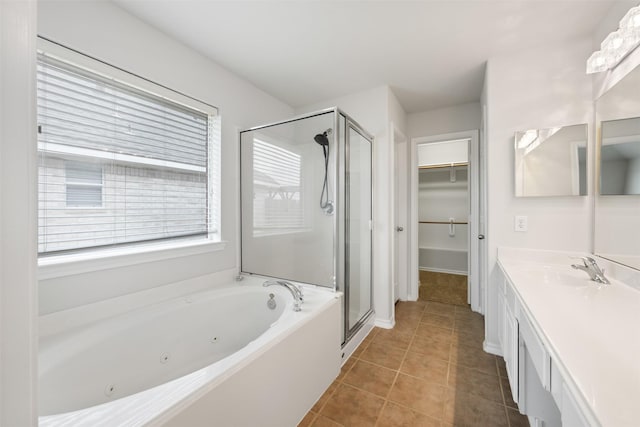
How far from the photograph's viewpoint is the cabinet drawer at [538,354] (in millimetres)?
889

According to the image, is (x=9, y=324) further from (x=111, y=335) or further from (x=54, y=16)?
(x=54, y=16)

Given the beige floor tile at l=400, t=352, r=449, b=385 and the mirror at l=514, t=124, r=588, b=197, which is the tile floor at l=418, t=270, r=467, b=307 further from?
the mirror at l=514, t=124, r=588, b=197

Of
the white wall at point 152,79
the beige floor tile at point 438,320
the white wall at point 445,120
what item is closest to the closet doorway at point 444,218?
the white wall at point 445,120

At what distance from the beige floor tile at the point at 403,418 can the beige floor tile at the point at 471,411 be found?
0.11m

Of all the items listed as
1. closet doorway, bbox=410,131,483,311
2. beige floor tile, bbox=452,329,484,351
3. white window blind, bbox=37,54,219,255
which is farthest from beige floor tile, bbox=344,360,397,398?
closet doorway, bbox=410,131,483,311

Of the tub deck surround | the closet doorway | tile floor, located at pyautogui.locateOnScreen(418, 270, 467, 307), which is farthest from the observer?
the closet doorway

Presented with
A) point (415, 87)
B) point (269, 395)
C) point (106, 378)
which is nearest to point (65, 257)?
point (106, 378)

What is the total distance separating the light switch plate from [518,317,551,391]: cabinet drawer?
1.00m

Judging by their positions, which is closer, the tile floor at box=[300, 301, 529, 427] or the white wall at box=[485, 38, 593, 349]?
the tile floor at box=[300, 301, 529, 427]

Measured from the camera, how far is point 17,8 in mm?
350

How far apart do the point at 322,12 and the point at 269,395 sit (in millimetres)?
2240

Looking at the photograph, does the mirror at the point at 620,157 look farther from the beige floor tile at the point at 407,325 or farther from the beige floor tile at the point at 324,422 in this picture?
the beige floor tile at the point at 324,422

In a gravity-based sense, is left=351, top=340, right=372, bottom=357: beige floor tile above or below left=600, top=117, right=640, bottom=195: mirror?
below

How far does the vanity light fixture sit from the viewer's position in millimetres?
1335
